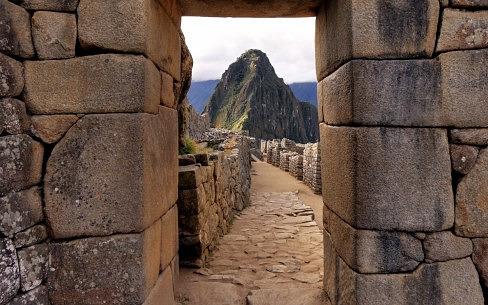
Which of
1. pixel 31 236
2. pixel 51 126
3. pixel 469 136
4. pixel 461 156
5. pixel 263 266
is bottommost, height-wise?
pixel 263 266

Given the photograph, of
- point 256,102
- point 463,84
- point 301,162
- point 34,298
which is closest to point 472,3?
point 463,84

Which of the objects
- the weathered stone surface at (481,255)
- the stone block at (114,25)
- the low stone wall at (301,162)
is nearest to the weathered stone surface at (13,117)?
the stone block at (114,25)

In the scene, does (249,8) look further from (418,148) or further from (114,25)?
(418,148)

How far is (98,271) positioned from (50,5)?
190cm

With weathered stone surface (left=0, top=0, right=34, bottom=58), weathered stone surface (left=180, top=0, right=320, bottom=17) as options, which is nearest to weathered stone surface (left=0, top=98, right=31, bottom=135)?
weathered stone surface (left=0, top=0, right=34, bottom=58)

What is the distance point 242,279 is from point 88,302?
229cm

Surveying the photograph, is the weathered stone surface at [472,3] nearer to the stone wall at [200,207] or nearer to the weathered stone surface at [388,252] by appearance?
the weathered stone surface at [388,252]

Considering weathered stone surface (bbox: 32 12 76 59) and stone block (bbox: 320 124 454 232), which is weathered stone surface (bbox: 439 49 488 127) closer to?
stone block (bbox: 320 124 454 232)

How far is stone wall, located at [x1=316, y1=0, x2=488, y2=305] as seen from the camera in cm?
253

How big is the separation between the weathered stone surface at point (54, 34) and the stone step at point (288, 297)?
A: 291 centimetres

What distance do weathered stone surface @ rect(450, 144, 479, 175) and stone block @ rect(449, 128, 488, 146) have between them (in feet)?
0.12

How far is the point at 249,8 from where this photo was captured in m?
3.52

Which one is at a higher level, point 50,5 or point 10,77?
point 50,5

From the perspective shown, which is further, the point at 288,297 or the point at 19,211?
the point at 288,297
